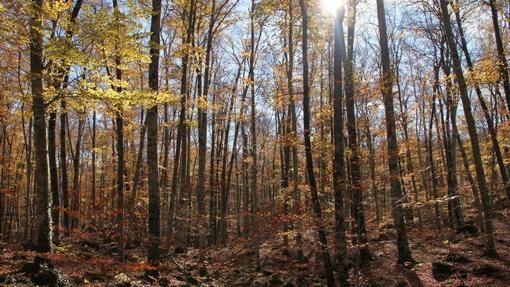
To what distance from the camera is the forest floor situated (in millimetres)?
9448

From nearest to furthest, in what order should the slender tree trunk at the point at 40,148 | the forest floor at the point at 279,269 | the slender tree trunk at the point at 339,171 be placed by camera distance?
the slender tree trunk at the point at 40,148 → the forest floor at the point at 279,269 → the slender tree trunk at the point at 339,171

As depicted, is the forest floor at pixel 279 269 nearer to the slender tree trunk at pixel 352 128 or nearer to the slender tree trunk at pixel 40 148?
the slender tree trunk at pixel 40 148

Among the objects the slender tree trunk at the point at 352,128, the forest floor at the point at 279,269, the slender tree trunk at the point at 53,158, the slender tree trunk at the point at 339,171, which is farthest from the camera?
the slender tree trunk at the point at 53,158

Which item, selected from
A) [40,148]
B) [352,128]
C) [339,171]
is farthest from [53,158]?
[352,128]

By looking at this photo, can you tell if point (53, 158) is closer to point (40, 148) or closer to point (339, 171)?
point (40, 148)

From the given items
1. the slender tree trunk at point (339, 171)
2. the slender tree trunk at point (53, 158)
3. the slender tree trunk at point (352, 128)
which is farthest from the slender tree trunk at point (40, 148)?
the slender tree trunk at point (352, 128)

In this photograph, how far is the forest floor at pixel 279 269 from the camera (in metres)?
9.45

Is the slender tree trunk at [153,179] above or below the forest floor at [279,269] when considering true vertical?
above

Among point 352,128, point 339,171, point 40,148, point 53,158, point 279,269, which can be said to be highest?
point 352,128

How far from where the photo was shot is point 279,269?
18.0 metres

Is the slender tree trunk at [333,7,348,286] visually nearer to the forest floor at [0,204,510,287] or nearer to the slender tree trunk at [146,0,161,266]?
the forest floor at [0,204,510,287]

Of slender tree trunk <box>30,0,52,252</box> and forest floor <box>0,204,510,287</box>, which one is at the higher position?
slender tree trunk <box>30,0,52,252</box>

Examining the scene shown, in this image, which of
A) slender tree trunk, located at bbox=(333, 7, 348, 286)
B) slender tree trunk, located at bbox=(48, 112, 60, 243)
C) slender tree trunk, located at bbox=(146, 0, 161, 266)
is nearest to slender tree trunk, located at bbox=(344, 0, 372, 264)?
slender tree trunk, located at bbox=(333, 7, 348, 286)

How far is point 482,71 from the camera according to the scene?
13.9 metres
